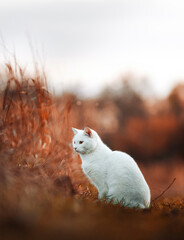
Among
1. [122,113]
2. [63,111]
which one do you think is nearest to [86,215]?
[63,111]

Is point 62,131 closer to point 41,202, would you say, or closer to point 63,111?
point 63,111

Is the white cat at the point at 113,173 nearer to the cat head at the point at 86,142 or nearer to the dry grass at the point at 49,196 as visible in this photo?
the cat head at the point at 86,142

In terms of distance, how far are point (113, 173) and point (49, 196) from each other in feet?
3.76

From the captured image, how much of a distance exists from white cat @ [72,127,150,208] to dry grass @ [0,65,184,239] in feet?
0.75

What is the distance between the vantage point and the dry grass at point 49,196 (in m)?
1.45

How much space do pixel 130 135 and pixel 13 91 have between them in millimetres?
10451

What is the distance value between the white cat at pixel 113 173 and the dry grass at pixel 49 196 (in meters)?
0.23

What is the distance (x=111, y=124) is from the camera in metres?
14.7

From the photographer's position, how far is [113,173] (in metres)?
2.91

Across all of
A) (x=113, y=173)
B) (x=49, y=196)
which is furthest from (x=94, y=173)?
(x=49, y=196)

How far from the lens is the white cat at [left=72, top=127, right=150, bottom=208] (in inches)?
110

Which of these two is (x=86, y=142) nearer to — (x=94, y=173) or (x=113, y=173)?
(x=94, y=173)

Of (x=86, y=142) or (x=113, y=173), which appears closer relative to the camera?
(x=113, y=173)

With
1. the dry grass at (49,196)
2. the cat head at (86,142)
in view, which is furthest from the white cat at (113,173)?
the dry grass at (49,196)
